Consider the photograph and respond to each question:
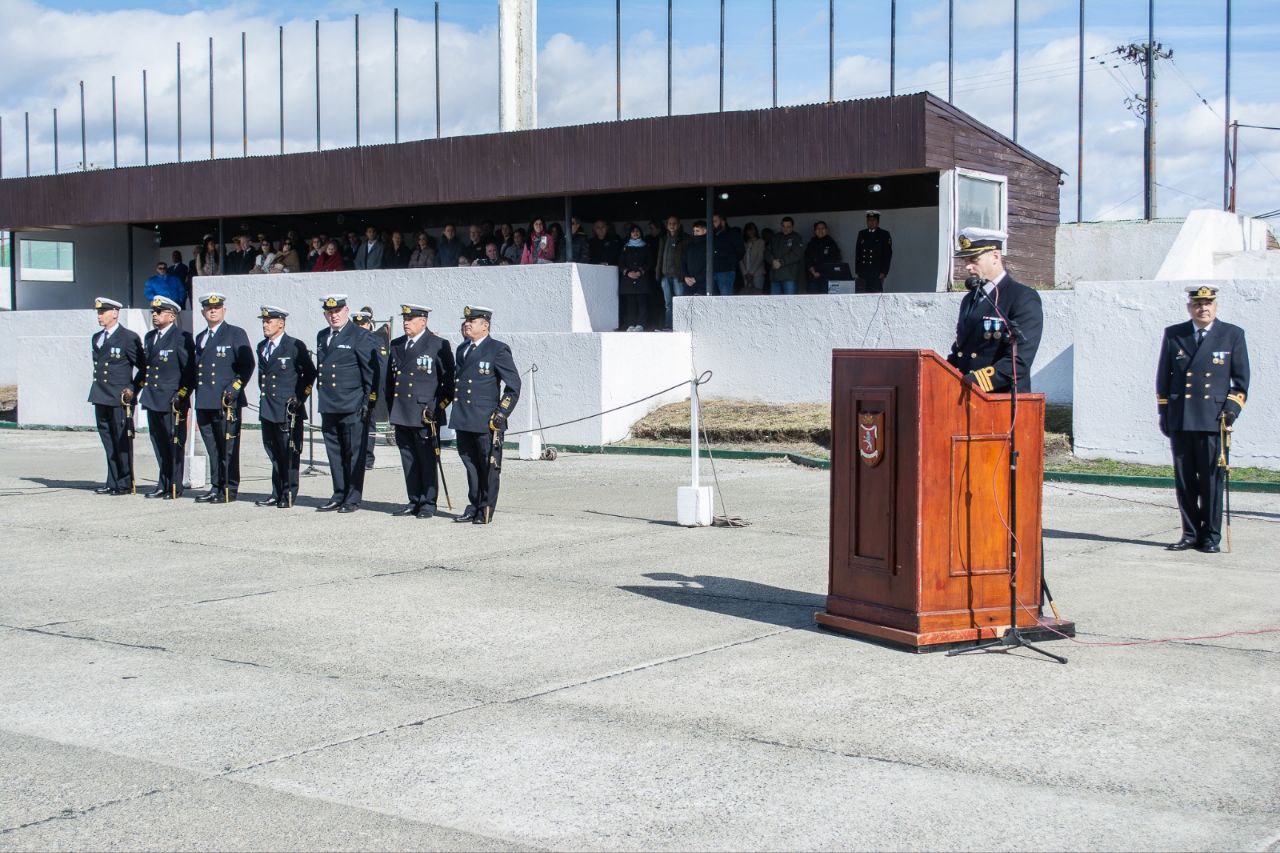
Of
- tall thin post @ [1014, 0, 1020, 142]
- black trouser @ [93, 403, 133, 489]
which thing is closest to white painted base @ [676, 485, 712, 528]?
black trouser @ [93, 403, 133, 489]

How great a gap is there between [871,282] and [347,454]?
→ 33.3 feet

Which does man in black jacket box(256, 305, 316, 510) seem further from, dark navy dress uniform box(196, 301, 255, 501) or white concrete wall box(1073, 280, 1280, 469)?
white concrete wall box(1073, 280, 1280, 469)

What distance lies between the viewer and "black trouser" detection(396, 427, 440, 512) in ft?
40.2

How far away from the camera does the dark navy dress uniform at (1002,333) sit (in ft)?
23.0

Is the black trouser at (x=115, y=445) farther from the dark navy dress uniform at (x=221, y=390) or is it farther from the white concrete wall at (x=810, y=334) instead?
the white concrete wall at (x=810, y=334)

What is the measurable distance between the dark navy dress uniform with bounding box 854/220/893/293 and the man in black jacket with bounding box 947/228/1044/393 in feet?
43.9

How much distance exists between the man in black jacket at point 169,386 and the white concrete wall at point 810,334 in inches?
343

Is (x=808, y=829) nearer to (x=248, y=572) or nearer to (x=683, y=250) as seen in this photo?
(x=248, y=572)

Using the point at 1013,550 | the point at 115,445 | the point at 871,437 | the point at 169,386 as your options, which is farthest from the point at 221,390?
the point at 1013,550

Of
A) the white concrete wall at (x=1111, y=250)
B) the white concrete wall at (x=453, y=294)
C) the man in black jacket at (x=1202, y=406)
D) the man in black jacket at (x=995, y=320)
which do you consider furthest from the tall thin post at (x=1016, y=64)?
the man in black jacket at (x=995, y=320)

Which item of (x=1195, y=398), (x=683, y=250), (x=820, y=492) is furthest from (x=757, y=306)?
(x=1195, y=398)

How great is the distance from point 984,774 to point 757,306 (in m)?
15.9

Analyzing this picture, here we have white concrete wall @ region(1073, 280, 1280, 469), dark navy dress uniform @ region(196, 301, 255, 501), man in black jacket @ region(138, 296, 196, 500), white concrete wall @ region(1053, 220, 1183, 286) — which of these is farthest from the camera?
white concrete wall @ region(1053, 220, 1183, 286)

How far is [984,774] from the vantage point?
4.88 metres
